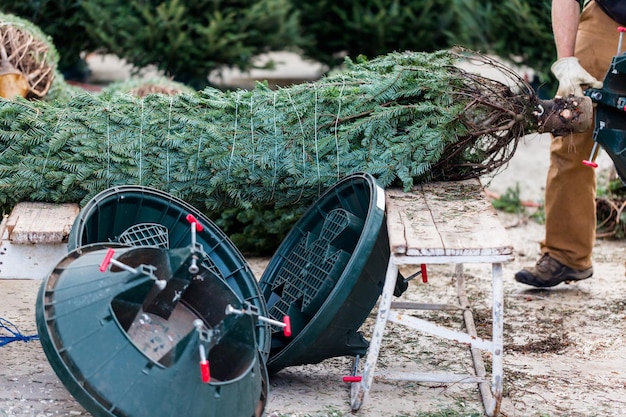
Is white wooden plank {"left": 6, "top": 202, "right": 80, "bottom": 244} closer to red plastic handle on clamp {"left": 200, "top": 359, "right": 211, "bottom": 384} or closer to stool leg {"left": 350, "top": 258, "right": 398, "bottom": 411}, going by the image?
red plastic handle on clamp {"left": 200, "top": 359, "right": 211, "bottom": 384}

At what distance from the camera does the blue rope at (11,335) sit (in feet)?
12.9

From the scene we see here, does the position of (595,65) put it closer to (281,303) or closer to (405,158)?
(405,158)

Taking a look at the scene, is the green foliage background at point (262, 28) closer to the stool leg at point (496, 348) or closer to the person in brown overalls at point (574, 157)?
the person in brown overalls at point (574, 157)

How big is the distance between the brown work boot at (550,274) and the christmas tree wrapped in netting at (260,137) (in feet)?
3.55

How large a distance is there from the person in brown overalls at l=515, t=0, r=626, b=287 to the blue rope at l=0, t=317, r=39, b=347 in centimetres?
265

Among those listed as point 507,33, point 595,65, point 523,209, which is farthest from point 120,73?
point 595,65

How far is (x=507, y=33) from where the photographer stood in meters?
9.61

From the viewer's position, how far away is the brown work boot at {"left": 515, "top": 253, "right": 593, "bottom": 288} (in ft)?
16.5

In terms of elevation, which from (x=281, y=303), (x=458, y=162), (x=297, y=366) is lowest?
(x=297, y=366)

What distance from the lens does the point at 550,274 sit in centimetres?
504

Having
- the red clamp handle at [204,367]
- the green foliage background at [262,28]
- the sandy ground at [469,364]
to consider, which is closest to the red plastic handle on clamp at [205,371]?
the red clamp handle at [204,367]

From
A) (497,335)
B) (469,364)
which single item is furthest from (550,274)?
(497,335)

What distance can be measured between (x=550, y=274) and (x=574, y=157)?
674mm

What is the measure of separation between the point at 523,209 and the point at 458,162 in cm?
255
